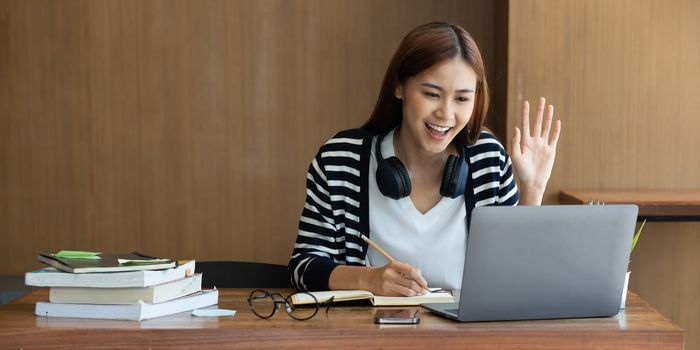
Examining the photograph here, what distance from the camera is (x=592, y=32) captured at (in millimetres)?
3625

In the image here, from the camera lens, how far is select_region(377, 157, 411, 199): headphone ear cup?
2.24 m

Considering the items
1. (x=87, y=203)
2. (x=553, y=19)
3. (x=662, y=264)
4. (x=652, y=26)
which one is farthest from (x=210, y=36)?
(x=662, y=264)

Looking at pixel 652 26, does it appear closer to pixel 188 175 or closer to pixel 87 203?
pixel 188 175

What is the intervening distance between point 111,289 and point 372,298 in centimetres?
51

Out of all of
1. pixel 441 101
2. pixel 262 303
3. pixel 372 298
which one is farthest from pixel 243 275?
pixel 441 101

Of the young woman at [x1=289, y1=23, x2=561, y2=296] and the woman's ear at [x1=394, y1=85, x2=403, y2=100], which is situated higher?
the woman's ear at [x1=394, y1=85, x2=403, y2=100]

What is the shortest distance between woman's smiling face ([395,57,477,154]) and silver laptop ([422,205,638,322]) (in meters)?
0.58

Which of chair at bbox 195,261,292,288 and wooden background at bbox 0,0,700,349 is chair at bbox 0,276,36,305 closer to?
wooden background at bbox 0,0,700,349

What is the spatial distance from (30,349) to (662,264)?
271 cm

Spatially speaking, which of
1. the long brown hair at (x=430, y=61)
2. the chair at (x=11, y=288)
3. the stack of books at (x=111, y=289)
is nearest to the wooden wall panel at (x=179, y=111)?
the chair at (x=11, y=288)

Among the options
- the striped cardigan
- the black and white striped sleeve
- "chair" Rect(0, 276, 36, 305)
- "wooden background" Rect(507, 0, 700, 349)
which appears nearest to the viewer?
the black and white striped sleeve

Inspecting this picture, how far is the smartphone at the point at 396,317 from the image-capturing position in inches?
66.9

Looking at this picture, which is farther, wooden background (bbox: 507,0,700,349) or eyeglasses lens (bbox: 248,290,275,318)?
wooden background (bbox: 507,0,700,349)

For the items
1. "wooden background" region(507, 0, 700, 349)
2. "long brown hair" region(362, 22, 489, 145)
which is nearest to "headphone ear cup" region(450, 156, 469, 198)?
"long brown hair" region(362, 22, 489, 145)
